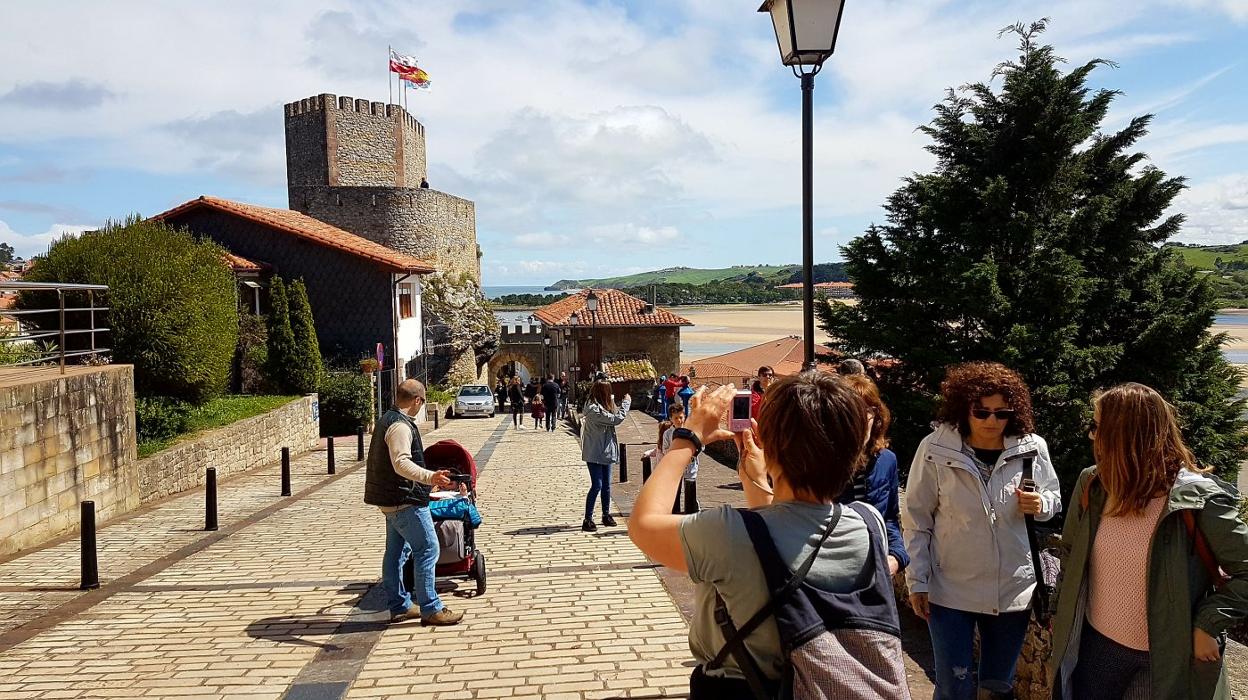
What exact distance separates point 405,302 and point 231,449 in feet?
52.4

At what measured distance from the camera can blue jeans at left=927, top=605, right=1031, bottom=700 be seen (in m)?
3.35

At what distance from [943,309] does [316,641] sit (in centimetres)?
1243

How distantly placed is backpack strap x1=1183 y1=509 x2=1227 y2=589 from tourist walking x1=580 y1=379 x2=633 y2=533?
5.89m

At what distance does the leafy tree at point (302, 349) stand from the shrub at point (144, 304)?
709cm

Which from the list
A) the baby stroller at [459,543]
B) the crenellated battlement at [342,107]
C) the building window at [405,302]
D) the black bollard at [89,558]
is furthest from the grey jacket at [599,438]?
the crenellated battlement at [342,107]

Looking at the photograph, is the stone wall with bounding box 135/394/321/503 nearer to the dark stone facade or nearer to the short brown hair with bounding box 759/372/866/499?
the dark stone facade

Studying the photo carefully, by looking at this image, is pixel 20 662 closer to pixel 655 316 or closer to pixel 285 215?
pixel 285 215

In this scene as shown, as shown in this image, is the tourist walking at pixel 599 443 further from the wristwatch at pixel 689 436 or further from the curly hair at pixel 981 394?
the wristwatch at pixel 689 436

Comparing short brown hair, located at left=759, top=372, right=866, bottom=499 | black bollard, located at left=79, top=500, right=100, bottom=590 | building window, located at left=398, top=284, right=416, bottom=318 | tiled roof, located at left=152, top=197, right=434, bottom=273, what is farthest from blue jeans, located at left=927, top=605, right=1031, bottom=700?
building window, located at left=398, top=284, right=416, bottom=318

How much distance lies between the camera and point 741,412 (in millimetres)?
2764

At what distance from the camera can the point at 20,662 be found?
187 inches

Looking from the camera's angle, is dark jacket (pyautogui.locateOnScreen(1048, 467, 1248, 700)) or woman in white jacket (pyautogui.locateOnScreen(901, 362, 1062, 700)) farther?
woman in white jacket (pyautogui.locateOnScreen(901, 362, 1062, 700))

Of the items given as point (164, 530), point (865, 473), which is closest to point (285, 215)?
point (164, 530)

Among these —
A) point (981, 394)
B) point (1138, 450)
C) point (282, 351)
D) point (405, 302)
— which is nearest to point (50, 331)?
point (981, 394)
